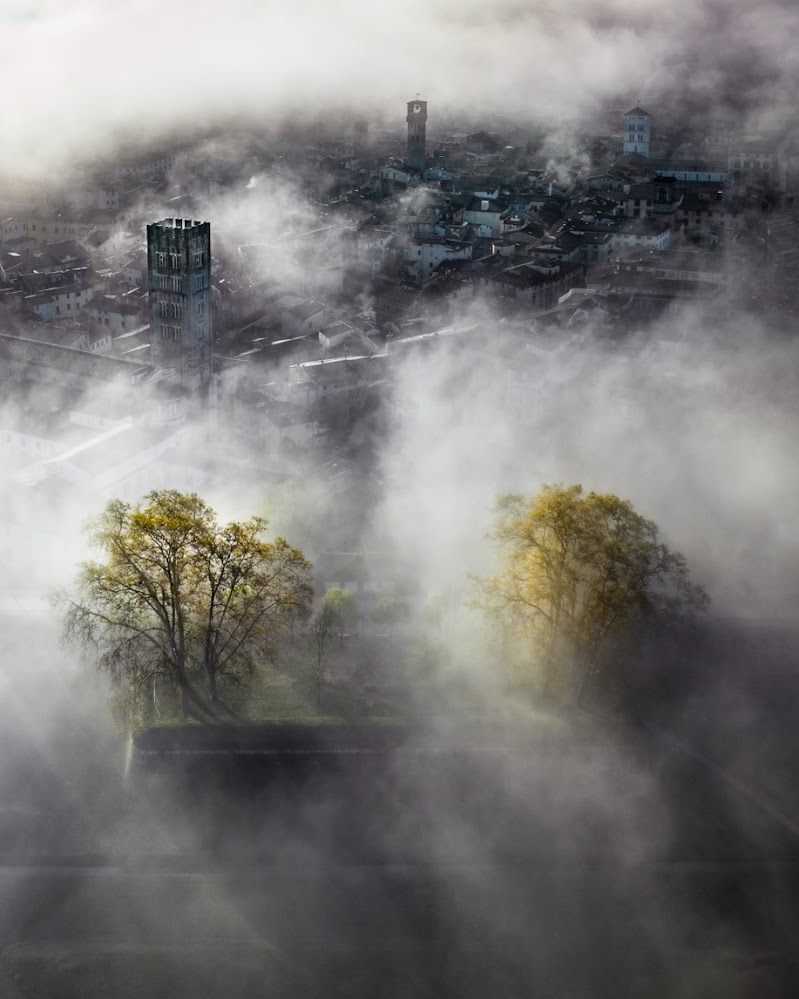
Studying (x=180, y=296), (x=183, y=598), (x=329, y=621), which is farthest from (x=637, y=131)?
(x=183, y=598)

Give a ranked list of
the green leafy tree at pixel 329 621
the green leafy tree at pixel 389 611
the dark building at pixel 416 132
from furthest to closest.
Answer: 1. the dark building at pixel 416 132
2. the green leafy tree at pixel 389 611
3. the green leafy tree at pixel 329 621

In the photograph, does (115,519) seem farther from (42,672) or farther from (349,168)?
(349,168)

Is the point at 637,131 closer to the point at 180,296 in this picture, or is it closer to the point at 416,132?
the point at 416,132

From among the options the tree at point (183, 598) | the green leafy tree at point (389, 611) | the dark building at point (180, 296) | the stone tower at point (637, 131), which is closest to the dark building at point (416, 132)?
the stone tower at point (637, 131)

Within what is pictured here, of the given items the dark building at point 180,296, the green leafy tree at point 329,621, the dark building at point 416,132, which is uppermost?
the dark building at point 416,132

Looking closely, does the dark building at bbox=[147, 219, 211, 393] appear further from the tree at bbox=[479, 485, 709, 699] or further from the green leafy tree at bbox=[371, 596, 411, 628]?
the tree at bbox=[479, 485, 709, 699]

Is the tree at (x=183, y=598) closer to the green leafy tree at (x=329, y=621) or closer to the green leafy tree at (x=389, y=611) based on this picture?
the green leafy tree at (x=329, y=621)

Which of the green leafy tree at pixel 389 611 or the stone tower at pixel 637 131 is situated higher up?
the stone tower at pixel 637 131

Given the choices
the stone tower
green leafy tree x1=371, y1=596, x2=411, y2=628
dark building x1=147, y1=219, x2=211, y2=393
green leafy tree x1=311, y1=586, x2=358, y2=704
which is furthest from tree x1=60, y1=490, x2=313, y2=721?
the stone tower

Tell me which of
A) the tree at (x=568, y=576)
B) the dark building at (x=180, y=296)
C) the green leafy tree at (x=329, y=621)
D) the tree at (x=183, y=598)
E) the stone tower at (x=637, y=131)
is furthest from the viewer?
the stone tower at (x=637, y=131)
